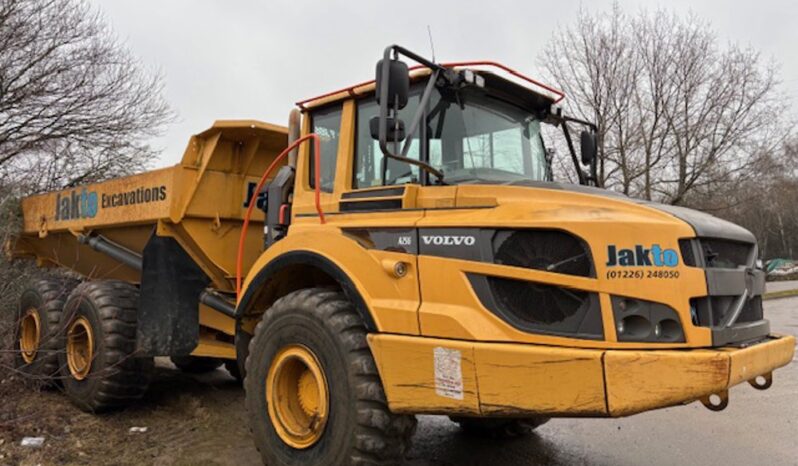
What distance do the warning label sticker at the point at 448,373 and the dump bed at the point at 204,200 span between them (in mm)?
2944

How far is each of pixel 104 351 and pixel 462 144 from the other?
385 cm

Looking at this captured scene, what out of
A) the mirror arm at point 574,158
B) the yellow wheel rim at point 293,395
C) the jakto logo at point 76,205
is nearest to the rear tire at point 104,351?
the jakto logo at point 76,205

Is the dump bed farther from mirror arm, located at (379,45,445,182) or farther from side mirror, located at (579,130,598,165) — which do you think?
side mirror, located at (579,130,598,165)

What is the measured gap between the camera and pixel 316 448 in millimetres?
3631

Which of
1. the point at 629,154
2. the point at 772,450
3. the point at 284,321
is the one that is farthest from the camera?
the point at 629,154

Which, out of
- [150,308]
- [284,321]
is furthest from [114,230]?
[284,321]

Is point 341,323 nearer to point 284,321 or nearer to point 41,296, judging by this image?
point 284,321

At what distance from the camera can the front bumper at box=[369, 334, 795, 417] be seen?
2.78 m

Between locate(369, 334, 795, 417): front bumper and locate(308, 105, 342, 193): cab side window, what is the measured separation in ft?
4.38

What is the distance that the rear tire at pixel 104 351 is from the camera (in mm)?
5566

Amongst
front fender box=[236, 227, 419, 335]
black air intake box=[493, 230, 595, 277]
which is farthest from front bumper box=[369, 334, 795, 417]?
black air intake box=[493, 230, 595, 277]

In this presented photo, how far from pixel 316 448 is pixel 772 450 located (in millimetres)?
3836

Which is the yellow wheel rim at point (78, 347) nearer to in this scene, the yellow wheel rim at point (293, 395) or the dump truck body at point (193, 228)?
the dump truck body at point (193, 228)

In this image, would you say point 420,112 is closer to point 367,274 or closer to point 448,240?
point 448,240
